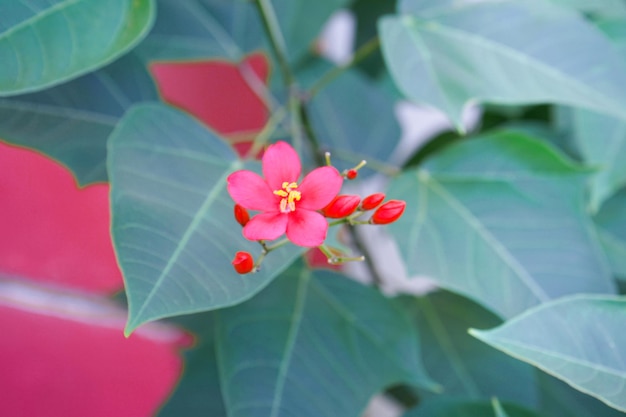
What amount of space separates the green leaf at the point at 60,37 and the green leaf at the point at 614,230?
18.0 inches

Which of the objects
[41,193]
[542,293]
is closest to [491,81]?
[542,293]

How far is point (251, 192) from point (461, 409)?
0.93 ft

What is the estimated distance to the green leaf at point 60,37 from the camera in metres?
0.35

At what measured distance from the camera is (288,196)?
33cm

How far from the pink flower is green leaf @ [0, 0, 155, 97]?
13 cm

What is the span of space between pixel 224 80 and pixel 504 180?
2.22 ft

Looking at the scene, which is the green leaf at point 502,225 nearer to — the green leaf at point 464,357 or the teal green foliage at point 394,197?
the teal green foliage at point 394,197

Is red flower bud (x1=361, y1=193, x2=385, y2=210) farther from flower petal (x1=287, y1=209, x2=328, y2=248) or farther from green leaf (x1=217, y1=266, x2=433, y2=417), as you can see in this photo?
green leaf (x1=217, y1=266, x2=433, y2=417)

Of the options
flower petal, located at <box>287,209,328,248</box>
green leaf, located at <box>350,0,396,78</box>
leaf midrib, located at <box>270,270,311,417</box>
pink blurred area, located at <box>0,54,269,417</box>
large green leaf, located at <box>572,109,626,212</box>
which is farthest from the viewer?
pink blurred area, located at <box>0,54,269,417</box>

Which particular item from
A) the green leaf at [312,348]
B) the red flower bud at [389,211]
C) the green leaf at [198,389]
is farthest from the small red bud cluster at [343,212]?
the green leaf at [198,389]

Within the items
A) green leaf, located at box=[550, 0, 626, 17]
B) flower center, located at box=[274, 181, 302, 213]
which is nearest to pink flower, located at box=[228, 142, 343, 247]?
flower center, located at box=[274, 181, 302, 213]

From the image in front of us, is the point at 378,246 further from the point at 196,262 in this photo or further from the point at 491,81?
the point at 196,262

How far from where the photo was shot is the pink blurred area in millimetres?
858

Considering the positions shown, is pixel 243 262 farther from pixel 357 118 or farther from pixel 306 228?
pixel 357 118
